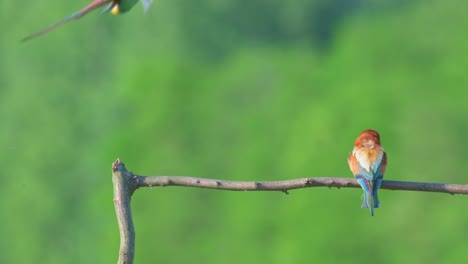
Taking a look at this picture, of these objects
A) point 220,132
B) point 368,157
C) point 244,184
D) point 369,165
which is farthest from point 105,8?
point 220,132

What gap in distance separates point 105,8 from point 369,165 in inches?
115

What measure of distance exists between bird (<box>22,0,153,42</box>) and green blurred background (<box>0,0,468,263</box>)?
22.8 metres

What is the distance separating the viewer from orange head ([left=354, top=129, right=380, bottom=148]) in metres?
5.72

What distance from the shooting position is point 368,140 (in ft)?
18.9

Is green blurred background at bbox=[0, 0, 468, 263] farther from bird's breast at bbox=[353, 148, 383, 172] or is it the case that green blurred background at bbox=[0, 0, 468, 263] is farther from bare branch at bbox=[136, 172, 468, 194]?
bare branch at bbox=[136, 172, 468, 194]

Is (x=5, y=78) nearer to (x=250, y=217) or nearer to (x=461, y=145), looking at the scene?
(x=250, y=217)

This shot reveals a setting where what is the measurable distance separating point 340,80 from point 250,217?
8679mm

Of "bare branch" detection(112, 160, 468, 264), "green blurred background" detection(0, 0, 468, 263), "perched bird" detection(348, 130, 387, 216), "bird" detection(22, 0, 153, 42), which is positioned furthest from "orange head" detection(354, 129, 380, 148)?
"green blurred background" detection(0, 0, 468, 263)

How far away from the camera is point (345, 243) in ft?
91.4

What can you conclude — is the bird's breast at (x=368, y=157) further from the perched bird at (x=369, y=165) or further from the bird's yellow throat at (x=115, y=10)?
the bird's yellow throat at (x=115, y=10)

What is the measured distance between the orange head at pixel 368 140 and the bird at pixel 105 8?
3219 mm

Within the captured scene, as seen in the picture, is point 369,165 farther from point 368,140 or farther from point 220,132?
point 220,132

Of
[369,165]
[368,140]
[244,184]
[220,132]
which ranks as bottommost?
[244,184]

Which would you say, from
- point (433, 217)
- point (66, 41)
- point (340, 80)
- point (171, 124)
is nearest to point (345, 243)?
point (433, 217)
